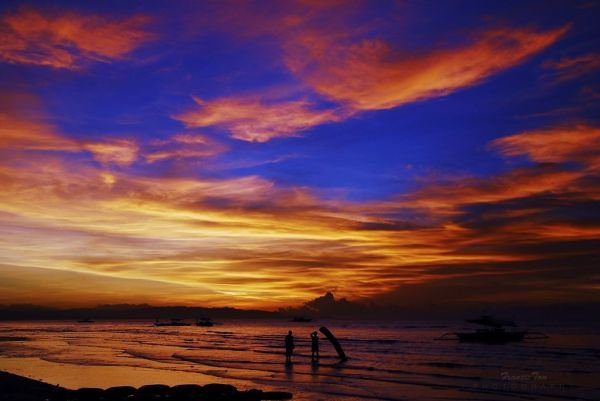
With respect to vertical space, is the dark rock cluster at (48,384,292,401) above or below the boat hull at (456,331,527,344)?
above

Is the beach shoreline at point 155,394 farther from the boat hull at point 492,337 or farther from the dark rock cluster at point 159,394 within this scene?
the boat hull at point 492,337

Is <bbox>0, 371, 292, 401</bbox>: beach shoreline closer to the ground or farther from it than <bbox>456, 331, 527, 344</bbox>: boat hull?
farther from it

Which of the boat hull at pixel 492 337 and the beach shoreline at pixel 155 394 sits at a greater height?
the beach shoreline at pixel 155 394

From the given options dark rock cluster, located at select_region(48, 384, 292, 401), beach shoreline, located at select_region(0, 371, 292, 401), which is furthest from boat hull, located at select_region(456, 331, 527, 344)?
dark rock cluster, located at select_region(48, 384, 292, 401)

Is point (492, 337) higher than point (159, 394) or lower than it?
lower

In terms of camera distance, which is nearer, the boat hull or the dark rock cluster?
the dark rock cluster

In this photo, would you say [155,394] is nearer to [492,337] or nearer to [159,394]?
[159,394]

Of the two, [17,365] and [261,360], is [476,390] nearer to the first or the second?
[261,360]

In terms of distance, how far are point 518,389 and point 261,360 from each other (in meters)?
21.9

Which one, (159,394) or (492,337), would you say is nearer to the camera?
(159,394)

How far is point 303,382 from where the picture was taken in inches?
1115

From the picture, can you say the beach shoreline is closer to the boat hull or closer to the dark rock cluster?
the dark rock cluster

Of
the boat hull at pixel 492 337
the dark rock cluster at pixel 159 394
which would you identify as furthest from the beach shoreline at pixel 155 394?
the boat hull at pixel 492 337

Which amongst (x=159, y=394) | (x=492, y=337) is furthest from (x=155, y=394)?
(x=492, y=337)
